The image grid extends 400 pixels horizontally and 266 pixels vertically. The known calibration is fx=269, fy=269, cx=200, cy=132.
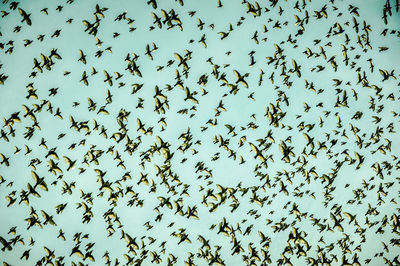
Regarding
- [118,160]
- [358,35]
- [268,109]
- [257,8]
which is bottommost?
[118,160]

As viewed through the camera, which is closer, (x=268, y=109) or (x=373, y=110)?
(x=268, y=109)

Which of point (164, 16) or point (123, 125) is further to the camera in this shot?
point (123, 125)

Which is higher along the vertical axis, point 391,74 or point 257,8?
point 391,74

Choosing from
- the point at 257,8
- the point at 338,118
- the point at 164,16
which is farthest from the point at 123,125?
the point at 338,118

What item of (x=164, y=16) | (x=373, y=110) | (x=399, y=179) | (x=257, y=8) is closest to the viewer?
(x=164, y=16)

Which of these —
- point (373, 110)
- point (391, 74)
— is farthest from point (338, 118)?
point (391, 74)

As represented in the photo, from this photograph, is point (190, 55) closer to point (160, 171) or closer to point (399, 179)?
point (160, 171)

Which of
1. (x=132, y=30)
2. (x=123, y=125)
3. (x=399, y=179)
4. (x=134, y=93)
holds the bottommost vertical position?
(x=123, y=125)

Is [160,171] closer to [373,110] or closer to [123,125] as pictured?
[123,125]

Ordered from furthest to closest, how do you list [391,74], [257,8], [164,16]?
[391,74] → [257,8] → [164,16]
